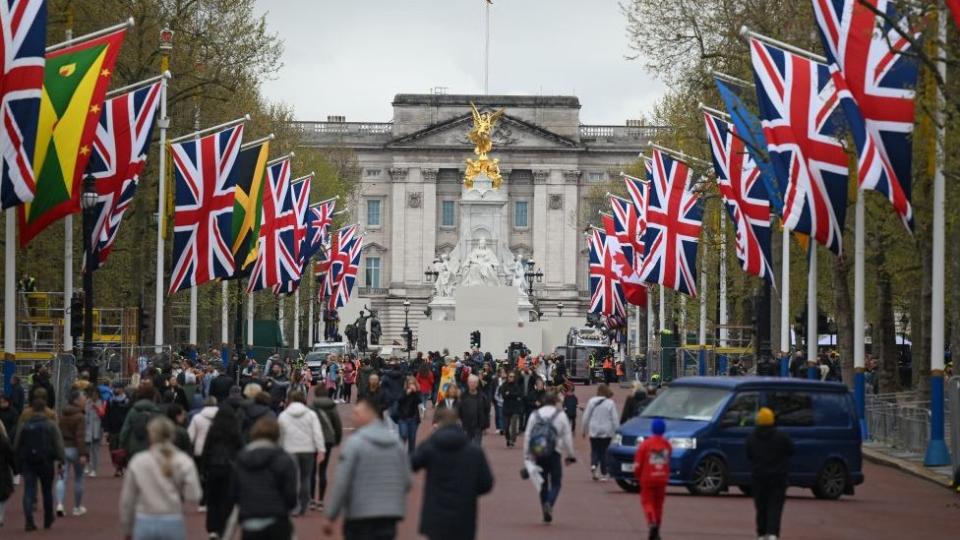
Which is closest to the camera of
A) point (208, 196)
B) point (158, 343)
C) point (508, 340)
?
point (208, 196)

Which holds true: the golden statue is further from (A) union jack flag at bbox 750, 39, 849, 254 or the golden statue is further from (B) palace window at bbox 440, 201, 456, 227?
(A) union jack flag at bbox 750, 39, 849, 254

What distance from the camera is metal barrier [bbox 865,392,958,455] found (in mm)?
37844

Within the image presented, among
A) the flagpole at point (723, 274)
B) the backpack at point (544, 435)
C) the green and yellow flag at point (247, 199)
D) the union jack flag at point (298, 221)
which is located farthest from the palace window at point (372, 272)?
the backpack at point (544, 435)

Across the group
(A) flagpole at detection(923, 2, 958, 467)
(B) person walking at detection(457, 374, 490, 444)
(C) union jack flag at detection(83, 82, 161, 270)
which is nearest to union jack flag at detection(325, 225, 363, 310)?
(C) union jack flag at detection(83, 82, 161, 270)

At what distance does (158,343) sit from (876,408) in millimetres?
19078

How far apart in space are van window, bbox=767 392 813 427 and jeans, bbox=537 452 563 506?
5333mm

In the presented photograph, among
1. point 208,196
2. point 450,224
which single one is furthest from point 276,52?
point 450,224

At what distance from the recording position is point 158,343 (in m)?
52.4

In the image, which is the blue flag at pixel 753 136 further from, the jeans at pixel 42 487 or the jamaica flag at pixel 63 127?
the jeans at pixel 42 487

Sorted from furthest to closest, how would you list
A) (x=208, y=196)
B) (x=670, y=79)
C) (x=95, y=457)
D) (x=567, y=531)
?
(x=670, y=79), (x=208, y=196), (x=95, y=457), (x=567, y=531)

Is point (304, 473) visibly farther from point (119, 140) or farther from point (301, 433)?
point (119, 140)

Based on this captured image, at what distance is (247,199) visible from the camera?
5038 cm

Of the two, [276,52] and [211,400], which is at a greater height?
[276,52]

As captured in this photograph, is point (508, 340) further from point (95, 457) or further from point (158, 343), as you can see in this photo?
point (95, 457)
